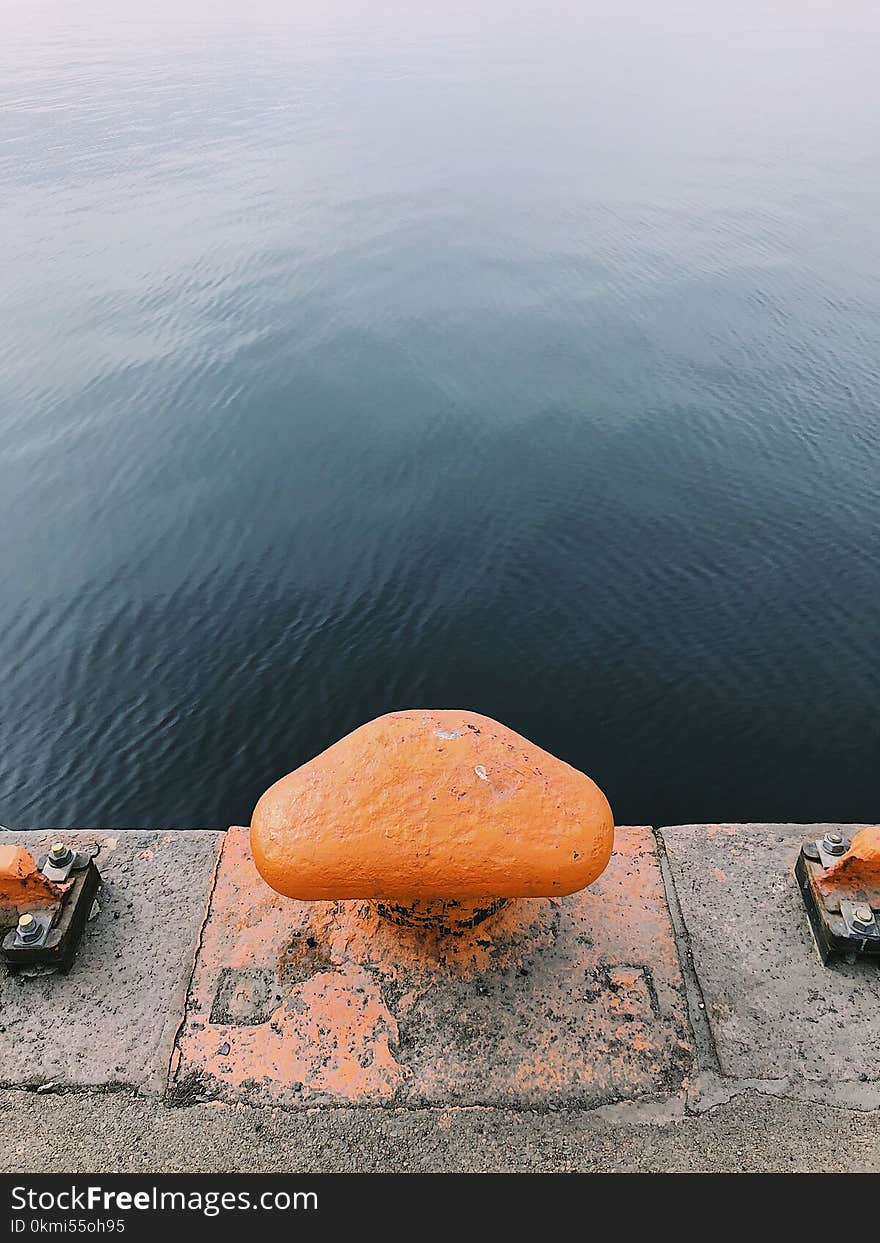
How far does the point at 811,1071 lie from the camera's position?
178 inches

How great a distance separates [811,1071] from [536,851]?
2.26m

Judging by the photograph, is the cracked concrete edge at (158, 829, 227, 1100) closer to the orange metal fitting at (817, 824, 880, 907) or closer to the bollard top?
the bollard top

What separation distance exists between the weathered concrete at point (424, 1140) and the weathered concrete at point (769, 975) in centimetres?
21

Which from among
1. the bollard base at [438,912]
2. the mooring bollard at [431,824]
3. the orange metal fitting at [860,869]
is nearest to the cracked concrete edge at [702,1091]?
the bollard base at [438,912]

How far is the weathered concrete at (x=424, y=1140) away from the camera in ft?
13.8

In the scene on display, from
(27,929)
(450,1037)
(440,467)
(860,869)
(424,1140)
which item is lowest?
(440,467)

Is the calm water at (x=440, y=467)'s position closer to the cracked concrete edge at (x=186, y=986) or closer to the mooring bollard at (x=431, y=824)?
the cracked concrete edge at (x=186, y=986)

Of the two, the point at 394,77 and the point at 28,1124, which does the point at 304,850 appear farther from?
the point at 394,77

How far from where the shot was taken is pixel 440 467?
17.2 metres

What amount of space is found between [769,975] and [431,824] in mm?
2628

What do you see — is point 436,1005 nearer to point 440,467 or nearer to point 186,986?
point 186,986

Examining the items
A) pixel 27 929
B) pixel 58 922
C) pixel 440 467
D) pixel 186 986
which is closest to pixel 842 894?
pixel 186 986

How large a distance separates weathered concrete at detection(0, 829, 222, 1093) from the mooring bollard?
5.17 feet

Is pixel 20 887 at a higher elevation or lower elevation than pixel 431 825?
lower
